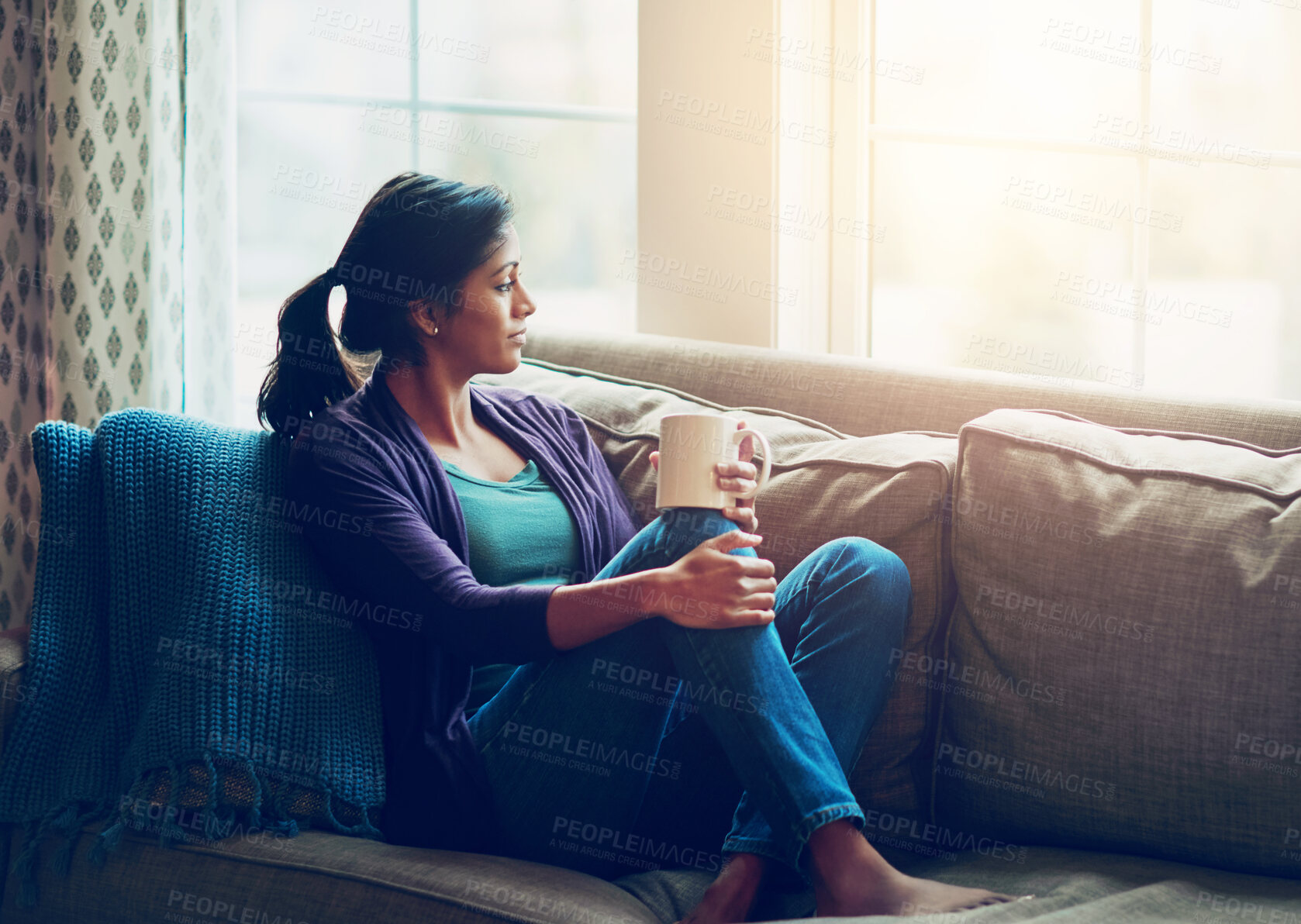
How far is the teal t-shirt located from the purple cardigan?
0.04 m

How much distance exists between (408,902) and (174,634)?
1.35 ft

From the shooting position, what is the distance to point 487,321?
147 centimetres

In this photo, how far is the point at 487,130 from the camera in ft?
7.86

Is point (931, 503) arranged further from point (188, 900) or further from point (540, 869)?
point (188, 900)

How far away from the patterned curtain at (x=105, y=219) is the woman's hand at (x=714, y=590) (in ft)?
4.13

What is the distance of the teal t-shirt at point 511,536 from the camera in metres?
1.38

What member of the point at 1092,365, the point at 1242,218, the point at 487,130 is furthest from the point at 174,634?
the point at 1242,218

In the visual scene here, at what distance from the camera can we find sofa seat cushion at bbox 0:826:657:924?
1.07m

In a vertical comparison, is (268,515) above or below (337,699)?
above

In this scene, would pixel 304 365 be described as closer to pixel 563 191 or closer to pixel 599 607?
pixel 599 607
